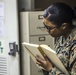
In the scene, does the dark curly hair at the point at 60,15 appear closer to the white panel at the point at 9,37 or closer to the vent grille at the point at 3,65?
the white panel at the point at 9,37

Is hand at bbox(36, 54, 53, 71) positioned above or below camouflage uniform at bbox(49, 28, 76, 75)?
below

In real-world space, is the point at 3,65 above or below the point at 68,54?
below

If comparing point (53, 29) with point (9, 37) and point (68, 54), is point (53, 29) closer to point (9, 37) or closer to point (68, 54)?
point (68, 54)

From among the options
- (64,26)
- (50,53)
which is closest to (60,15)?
(64,26)

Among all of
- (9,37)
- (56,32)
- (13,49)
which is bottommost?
(13,49)

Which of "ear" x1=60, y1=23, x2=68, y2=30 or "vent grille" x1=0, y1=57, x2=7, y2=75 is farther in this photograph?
"vent grille" x1=0, y1=57, x2=7, y2=75

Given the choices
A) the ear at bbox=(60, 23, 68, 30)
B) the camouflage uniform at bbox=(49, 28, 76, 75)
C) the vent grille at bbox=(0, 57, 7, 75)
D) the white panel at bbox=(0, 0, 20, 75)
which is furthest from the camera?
the vent grille at bbox=(0, 57, 7, 75)

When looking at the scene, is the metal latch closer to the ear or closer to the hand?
the hand

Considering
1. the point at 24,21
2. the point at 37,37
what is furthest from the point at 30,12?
the point at 37,37

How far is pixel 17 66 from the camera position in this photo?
279cm

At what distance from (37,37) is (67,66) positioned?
1384mm

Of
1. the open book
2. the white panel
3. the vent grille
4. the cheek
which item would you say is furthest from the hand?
the vent grille

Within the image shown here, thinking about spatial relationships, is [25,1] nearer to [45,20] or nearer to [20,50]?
[20,50]

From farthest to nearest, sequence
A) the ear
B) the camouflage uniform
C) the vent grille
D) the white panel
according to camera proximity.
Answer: the vent grille < the white panel < the ear < the camouflage uniform
